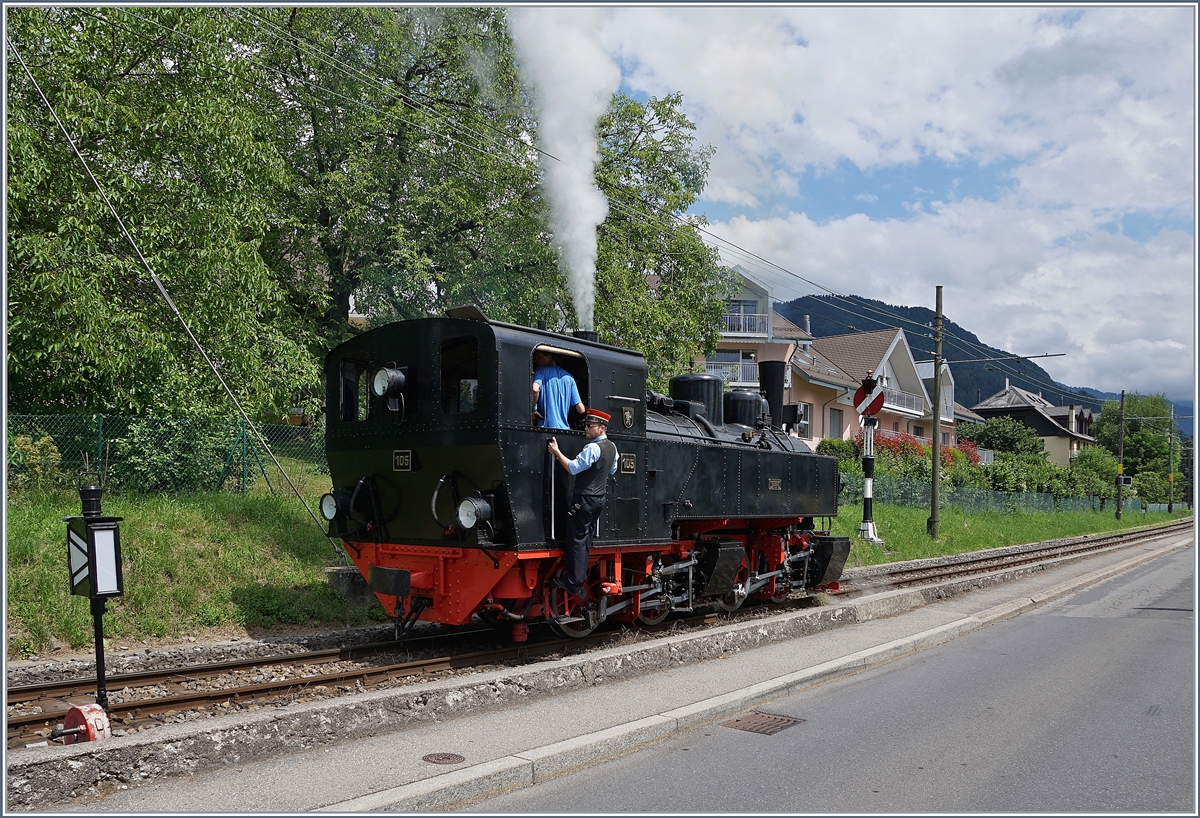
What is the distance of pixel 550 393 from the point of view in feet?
24.1

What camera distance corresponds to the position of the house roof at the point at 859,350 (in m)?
43.3

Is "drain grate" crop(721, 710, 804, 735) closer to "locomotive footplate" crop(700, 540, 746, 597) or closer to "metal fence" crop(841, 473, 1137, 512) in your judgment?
"locomotive footplate" crop(700, 540, 746, 597)

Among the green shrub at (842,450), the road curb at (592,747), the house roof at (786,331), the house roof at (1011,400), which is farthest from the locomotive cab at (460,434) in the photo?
the house roof at (1011,400)

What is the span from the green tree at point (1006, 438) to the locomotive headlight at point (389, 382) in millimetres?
53292

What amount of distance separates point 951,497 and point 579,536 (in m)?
28.1

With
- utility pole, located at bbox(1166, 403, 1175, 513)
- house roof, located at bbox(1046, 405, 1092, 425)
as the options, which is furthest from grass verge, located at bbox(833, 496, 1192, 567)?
house roof, located at bbox(1046, 405, 1092, 425)

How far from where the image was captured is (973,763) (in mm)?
5348

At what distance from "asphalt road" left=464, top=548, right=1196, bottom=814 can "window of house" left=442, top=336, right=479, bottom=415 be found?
325 cm

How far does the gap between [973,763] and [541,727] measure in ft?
8.96

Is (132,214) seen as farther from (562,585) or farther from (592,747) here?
(592,747)

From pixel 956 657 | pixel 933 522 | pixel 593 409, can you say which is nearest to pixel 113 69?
pixel 593 409

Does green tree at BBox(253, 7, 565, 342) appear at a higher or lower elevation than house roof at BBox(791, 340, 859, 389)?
higher

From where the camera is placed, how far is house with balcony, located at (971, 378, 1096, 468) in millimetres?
75312

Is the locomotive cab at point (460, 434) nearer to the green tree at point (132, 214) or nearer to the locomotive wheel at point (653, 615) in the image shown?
the locomotive wheel at point (653, 615)
